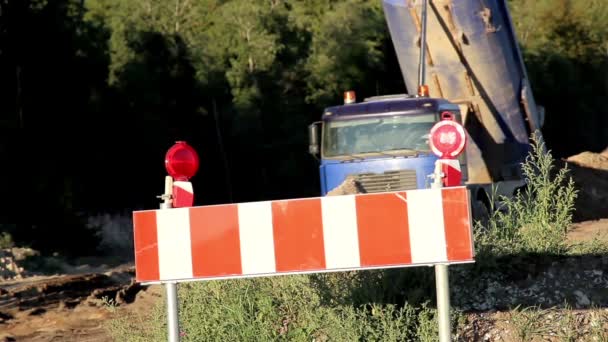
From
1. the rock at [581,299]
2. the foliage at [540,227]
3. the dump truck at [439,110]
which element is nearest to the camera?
the rock at [581,299]

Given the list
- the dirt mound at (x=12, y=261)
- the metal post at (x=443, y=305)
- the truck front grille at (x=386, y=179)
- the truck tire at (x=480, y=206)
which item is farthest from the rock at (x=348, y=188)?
the dirt mound at (x=12, y=261)

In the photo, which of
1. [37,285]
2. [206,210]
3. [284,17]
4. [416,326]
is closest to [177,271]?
[206,210]

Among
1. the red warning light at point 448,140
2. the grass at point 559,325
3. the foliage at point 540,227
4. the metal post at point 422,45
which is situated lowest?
→ the grass at point 559,325

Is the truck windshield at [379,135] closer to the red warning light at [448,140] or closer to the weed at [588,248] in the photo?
the weed at [588,248]

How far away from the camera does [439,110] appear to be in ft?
52.1

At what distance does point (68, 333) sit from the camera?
483 inches

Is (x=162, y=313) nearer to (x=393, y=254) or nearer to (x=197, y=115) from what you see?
(x=393, y=254)

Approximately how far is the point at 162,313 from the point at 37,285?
10.7 m

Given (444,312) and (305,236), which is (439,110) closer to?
(305,236)

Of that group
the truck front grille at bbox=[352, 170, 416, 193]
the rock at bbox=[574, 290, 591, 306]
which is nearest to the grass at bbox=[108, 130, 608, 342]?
the rock at bbox=[574, 290, 591, 306]

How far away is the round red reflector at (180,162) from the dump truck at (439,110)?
28.3 feet

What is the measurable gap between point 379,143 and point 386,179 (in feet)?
1.99

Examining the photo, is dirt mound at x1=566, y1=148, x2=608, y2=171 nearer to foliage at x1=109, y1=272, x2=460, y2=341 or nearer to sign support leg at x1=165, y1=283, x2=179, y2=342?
foliage at x1=109, y1=272, x2=460, y2=341

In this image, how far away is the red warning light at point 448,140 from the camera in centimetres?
578
